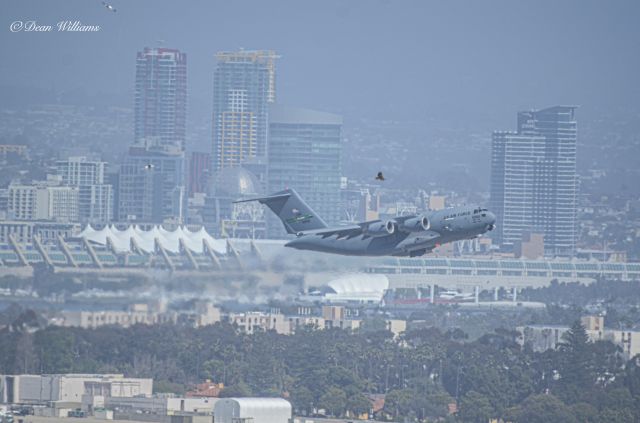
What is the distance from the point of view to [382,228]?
2832 inches

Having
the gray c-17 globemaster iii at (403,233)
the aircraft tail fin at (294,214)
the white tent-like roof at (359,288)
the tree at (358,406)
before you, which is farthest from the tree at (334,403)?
the white tent-like roof at (359,288)

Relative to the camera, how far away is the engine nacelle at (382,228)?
236 feet

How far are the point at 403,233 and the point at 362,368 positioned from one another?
38211mm

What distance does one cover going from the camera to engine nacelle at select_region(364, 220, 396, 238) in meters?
71.9

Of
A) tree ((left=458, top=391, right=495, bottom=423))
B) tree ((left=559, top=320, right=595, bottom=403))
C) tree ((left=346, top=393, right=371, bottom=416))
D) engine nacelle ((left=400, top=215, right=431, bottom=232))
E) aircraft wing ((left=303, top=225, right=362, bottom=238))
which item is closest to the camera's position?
engine nacelle ((left=400, top=215, right=431, bottom=232))

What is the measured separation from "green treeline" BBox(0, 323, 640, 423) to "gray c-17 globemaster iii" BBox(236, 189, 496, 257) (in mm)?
18407

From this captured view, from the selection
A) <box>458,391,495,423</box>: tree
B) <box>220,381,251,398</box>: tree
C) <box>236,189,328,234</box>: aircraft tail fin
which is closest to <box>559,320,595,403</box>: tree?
<box>458,391,495,423</box>: tree

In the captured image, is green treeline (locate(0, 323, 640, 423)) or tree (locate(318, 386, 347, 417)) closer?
green treeline (locate(0, 323, 640, 423))

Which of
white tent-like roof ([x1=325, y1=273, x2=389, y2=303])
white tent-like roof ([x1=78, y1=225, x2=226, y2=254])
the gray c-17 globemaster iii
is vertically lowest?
white tent-like roof ([x1=325, y1=273, x2=389, y2=303])

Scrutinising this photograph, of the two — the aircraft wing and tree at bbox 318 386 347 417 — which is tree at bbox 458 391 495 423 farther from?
the aircraft wing

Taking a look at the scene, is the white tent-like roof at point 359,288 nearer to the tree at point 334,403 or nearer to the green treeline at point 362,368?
the green treeline at point 362,368

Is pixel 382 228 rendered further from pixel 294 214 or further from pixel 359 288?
pixel 359 288

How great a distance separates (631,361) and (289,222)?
123ft

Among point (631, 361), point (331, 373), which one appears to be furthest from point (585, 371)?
point (331, 373)
